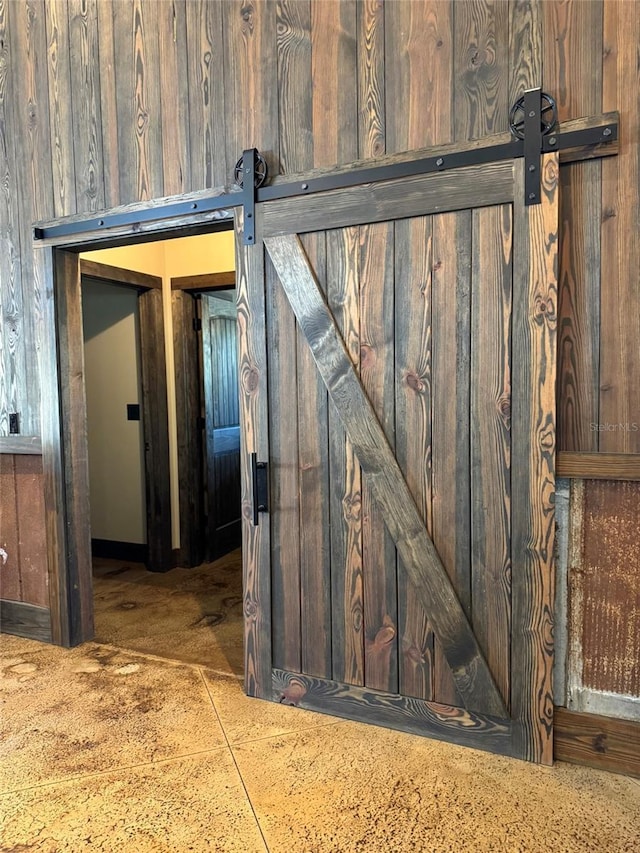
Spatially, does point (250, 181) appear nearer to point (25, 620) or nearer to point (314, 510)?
point (314, 510)

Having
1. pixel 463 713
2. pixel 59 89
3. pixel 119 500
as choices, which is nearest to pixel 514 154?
pixel 463 713

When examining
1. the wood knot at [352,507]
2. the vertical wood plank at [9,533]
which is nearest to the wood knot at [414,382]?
the wood knot at [352,507]

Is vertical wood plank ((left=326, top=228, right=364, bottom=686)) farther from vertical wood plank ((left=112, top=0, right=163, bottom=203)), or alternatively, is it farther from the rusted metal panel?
vertical wood plank ((left=112, top=0, right=163, bottom=203))

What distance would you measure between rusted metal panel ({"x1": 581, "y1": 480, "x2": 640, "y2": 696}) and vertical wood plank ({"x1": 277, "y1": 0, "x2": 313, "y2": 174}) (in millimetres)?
1654

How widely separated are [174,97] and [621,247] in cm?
193

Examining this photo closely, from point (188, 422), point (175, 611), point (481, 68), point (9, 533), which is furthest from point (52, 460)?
point (481, 68)

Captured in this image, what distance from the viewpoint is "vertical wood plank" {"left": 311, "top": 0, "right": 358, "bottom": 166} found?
221 cm

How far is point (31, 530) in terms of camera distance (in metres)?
3.13

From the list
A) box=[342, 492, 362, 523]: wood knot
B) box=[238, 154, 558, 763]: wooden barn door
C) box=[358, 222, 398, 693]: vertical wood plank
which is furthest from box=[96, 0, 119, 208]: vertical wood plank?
box=[342, 492, 362, 523]: wood knot

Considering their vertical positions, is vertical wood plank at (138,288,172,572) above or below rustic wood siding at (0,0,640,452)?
below

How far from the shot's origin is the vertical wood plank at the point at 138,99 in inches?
103

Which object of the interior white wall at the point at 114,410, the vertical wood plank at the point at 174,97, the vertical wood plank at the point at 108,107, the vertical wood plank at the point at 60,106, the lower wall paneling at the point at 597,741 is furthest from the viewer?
the interior white wall at the point at 114,410

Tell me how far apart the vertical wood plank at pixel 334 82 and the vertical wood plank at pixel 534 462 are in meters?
0.68

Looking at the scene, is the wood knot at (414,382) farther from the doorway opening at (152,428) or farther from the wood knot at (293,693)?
the doorway opening at (152,428)
